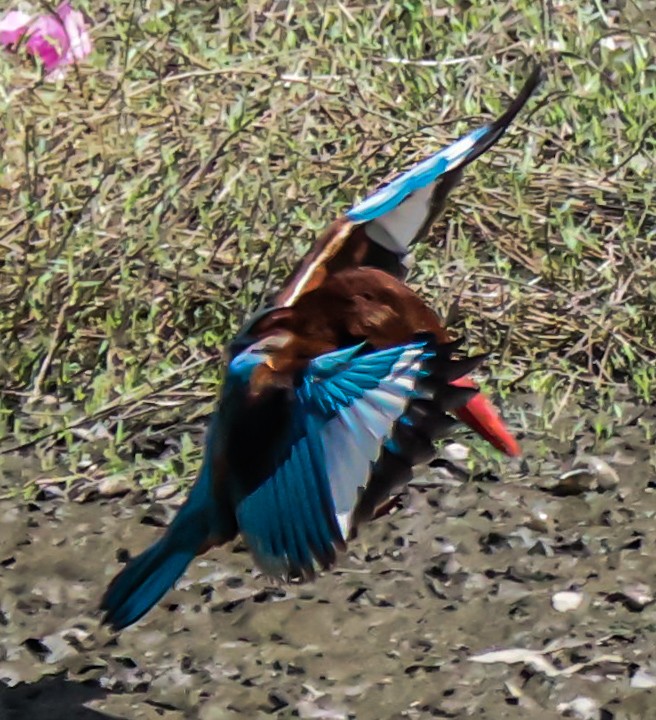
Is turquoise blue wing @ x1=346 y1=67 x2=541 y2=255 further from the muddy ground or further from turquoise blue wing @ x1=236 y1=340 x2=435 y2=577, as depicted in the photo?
the muddy ground

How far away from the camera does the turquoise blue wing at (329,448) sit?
2.43 m

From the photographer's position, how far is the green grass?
371 centimetres

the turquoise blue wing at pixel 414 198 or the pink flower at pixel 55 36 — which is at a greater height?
the pink flower at pixel 55 36

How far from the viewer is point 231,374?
8.57ft

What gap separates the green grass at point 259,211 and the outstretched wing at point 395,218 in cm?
73

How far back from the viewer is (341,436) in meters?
2.46

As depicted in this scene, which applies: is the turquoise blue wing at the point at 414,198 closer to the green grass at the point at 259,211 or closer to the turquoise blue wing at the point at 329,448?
the turquoise blue wing at the point at 329,448

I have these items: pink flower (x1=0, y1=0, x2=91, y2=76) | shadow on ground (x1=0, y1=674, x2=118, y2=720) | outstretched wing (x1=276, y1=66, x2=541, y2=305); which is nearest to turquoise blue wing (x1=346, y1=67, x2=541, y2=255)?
outstretched wing (x1=276, y1=66, x2=541, y2=305)

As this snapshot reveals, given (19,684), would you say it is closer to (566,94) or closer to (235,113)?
(235,113)

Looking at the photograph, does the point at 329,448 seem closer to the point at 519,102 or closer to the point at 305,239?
the point at 519,102

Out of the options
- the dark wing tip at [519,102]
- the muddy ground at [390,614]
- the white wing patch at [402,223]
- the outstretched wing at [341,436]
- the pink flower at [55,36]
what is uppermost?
the pink flower at [55,36]

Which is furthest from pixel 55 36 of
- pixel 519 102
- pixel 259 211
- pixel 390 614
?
pixel 390 614

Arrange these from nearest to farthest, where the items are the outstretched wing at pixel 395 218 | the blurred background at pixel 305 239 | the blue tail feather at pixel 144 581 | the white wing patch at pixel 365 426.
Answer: the white wing patch at pixel 365 426 → the blue tail feather at pixel 144 581 → the outstretched wing at pixel 395 218 → the blurred background at pixel 305 239

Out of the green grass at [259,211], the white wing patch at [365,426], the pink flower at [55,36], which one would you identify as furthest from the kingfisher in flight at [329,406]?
the pink flower at [55,36]
